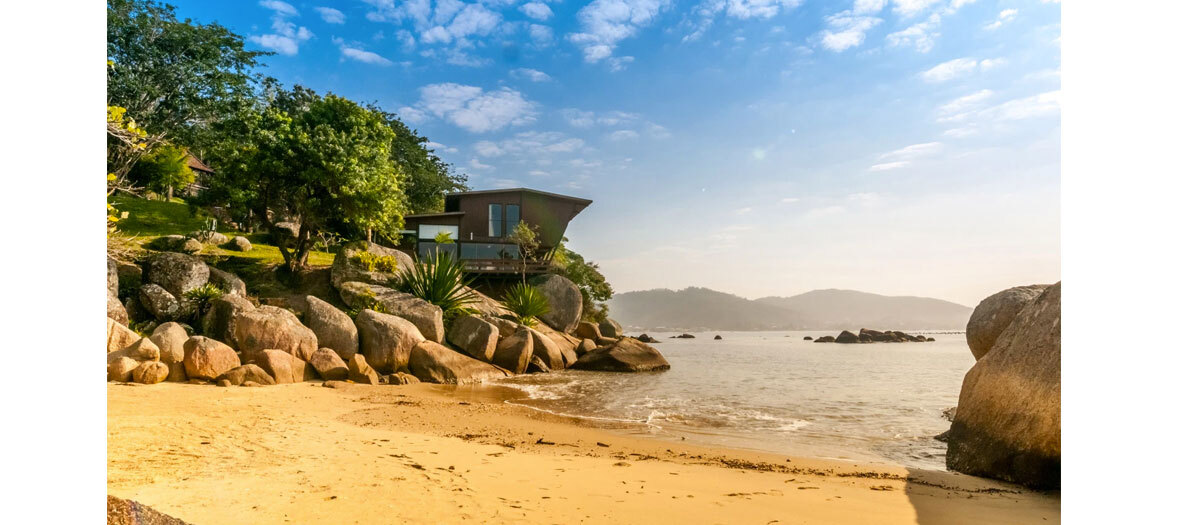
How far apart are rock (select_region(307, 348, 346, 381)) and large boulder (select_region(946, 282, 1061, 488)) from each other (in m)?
10.0

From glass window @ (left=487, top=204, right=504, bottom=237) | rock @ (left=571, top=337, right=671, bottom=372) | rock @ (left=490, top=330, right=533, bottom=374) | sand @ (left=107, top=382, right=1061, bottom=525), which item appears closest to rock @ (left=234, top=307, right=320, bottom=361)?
sand @ (left=107, top=382, right=1061, bottom=525)

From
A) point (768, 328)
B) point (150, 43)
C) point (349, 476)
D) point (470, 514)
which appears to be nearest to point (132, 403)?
point (349, 476)

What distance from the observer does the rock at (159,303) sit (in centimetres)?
1279

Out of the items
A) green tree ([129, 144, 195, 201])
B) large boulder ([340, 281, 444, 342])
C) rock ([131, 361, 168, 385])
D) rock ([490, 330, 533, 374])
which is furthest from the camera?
green tree ([129, 144, 195, 201])

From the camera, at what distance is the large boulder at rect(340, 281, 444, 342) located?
14.5 meters

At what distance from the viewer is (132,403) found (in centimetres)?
711

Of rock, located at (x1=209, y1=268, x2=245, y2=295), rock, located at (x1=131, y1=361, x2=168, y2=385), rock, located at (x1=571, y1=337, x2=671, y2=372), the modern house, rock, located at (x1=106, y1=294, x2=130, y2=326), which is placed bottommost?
rock, located at (x1=571, y1=337, x2=671, y2=372)

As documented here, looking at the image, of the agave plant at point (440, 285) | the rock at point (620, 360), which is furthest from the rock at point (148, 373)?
the rock at point (620, 360)

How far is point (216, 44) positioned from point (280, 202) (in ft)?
42.1

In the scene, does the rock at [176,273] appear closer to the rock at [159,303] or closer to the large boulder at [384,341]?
the rock at [159,303]

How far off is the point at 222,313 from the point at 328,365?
2924 mm

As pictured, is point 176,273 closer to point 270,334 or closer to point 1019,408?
point 270,334

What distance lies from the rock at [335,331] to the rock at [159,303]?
3.05 m

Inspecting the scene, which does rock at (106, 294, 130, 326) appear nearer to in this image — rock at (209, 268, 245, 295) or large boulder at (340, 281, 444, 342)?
rock at (209, 268, 245, 295)
